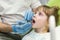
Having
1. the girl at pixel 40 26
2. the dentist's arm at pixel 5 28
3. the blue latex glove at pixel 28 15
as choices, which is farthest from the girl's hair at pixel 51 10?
the dentist's arm at pixel 5 28

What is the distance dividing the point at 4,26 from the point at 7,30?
4 centimetres

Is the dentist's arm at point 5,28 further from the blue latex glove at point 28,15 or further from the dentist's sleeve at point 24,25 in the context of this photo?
the blue latex glove at point 28,15

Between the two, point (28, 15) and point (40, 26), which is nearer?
point (40, 26)

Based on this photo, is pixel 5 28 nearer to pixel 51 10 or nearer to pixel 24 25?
pixel 24 25

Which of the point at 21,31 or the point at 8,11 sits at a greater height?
the point at 8,11

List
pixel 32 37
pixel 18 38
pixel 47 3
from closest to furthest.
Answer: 1. pixel 32 37
2. pixel 18 38
3. pixel 47 3

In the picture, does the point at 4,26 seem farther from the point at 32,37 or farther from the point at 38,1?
the point at 38,1

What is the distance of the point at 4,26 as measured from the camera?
3.65 feet

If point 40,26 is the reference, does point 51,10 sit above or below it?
above

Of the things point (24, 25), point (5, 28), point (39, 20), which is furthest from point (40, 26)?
point (5, 28)

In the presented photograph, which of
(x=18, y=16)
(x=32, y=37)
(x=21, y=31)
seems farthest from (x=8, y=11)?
(x=32, y=37)

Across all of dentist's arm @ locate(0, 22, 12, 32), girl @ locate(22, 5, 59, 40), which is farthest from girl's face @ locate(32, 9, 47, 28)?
dentist's arm @ locate(0, 22, 12, 32)

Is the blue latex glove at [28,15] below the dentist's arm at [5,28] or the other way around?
the other way around

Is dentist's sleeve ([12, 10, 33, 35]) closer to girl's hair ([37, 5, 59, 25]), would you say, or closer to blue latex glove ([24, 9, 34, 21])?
blue latex glove ([24, 9, 34, 21])
